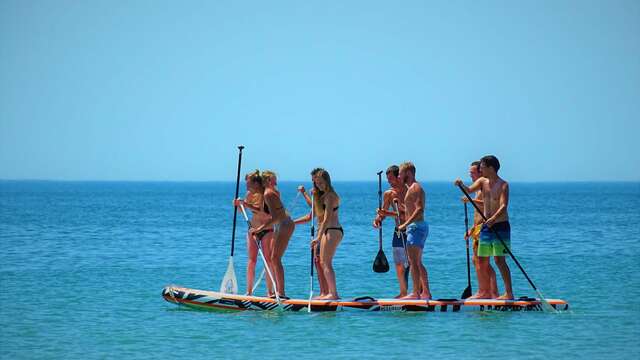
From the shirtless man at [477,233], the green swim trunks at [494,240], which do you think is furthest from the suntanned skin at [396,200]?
the green swim trunks at [494,240]

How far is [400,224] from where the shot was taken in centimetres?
1470

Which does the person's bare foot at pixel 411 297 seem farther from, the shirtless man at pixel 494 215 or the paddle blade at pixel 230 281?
the paddle blade at pixel 230 281

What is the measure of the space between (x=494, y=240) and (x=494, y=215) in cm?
40

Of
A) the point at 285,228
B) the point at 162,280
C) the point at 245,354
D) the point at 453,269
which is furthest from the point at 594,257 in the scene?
A: the point at 245,354

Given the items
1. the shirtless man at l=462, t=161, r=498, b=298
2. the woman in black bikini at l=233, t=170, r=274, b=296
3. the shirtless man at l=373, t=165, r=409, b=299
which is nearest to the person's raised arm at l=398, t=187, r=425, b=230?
the shirtless man at l=373, t=165, r=409, b=299

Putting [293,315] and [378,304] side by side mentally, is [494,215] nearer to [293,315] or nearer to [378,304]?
[378,304]

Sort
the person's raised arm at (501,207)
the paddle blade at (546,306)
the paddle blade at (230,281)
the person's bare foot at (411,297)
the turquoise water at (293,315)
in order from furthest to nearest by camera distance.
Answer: the paddle blade at (230,281), the person's bare foot at (411,297), the paddle blade at (546,306), the person's raised arm at (501,207), the turquoise water at (293,315)

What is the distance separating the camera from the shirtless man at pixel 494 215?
14.0 meters

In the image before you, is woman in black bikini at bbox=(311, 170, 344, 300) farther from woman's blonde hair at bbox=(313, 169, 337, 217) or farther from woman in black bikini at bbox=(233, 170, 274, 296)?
woman in black bikini at bbox=(233, 170, 274, 296)

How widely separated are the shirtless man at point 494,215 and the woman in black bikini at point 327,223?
185 cm

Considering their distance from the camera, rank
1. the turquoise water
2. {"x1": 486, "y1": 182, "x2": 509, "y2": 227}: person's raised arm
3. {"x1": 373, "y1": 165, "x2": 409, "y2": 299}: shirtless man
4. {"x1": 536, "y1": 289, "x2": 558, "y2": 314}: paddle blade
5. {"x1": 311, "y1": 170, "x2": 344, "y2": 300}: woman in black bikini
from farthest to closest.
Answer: {"x1": 373, "y1": 165, "x2": 409, "y2": 299}: shirtless man
{"x1": 536, "y1": 289, "x2": 558, "y2": 314}: paddle blade
{"x1": 311, "y1": 170, "x2": 344, "y2": 300}: woman in black bikini
{"x1": 486, "y1": 182, "x2": 509, "y2": 227}: person's raised arm
the turquoise water

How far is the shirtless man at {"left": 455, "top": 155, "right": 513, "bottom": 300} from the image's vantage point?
1403 cm

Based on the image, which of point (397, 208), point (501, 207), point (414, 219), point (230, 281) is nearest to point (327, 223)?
point (397, 208)

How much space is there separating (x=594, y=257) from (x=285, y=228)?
45.4ft
